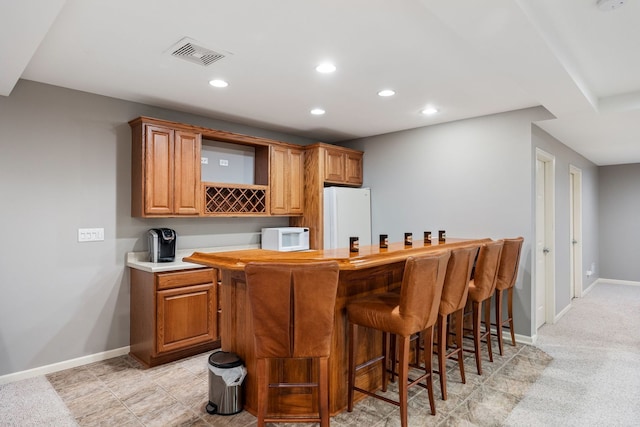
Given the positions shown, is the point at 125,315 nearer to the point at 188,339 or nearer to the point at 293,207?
the point at 188,339

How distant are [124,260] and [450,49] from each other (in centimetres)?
343

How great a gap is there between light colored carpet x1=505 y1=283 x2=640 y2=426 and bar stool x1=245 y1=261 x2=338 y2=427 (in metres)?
1.42

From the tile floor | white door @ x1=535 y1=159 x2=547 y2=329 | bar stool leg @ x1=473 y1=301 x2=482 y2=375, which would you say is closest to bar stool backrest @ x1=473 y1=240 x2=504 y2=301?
bar stool leg @ x1=473 y1=301 x2=482 y2=375

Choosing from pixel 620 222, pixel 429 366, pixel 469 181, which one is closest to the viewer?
pixel 429 366

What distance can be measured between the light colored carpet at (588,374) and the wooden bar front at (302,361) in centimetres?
108

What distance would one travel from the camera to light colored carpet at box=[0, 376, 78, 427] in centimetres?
247

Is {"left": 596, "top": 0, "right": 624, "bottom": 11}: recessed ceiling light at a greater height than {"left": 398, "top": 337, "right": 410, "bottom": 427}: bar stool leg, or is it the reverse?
{"left": 596, "top": 0, "right": 624, "bottom": 11}: recessed ceiling light

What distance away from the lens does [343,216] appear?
4.92 meters

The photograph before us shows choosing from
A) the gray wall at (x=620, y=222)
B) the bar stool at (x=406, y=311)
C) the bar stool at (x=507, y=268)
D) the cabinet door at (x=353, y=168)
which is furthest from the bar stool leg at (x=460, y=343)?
the gray wall at (x=620, y=222)

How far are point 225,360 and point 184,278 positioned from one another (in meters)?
1.26

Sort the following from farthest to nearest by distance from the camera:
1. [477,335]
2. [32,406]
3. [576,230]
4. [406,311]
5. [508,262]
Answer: [576,230]
[508,262]
[477,335]
[32,406]
[406,311]

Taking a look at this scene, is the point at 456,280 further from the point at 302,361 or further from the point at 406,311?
the point at 302,361

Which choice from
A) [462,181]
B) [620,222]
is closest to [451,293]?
[462,181]

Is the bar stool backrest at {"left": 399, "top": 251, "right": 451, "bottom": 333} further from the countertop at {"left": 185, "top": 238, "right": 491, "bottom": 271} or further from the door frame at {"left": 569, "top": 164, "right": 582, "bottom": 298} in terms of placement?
the door frame at {"left": 569, "top": 164, "right": 582, "bottom": 298}
